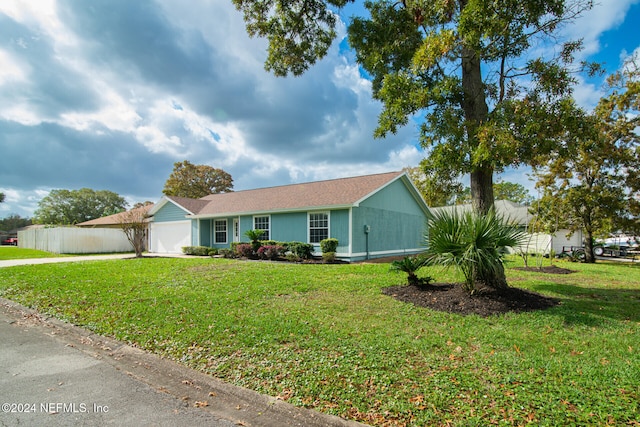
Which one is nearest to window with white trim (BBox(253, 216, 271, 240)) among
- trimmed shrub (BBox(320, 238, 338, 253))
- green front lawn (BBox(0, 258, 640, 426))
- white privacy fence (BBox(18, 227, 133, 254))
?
trimmed shrub (BBox(320, 238, 338, 253))

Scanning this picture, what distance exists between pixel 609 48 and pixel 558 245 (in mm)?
25041

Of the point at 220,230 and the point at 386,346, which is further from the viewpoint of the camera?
the point at 220,230

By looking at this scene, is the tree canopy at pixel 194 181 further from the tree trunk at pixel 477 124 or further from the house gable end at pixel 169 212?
the tree trunk at pixel 477 124

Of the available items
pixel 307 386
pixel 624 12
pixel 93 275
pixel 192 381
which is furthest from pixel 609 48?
pixel 93 275

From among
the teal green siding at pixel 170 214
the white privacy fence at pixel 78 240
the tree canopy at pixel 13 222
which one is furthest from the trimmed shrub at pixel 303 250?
the tree canopy at pixel 13 222

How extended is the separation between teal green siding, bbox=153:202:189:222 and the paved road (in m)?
18.1

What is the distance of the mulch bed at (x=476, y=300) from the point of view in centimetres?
605

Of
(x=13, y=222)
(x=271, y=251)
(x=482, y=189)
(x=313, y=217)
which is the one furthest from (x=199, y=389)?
(x=13, y=222)

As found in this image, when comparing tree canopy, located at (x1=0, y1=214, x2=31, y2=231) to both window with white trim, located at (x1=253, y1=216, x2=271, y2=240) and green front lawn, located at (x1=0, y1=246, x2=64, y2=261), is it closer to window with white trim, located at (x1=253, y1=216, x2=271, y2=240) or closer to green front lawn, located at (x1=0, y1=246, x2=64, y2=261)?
green front lawn, located at (x1=0, y1=246, x2=64, y2=261)

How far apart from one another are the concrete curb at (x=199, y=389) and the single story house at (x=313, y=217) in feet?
38.4

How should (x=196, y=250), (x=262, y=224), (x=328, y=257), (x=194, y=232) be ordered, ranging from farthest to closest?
(x=194, y=232)
(x=196, y=250)
(x=262, y=224)
(x=328, y=257)

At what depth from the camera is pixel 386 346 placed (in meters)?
4.39

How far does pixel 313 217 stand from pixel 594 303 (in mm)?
12018

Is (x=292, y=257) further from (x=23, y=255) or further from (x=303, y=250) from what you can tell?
(x=23, y=255)
